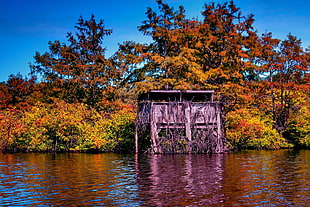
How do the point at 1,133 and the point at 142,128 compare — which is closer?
the point at 142,128

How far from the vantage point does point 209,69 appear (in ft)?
127

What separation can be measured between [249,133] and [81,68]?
21440mm

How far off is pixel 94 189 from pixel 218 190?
155 inches

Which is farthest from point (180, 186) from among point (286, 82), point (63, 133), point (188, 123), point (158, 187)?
point (286, 82)

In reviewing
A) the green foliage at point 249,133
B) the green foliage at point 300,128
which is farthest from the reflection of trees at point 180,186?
the green foliage at point 300,128

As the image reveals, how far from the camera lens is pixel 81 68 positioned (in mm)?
42094

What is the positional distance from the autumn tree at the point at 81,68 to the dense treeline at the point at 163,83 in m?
0.12

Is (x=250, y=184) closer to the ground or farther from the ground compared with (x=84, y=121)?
closer to the ground

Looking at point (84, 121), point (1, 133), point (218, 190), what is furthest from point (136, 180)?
point (1, 133)

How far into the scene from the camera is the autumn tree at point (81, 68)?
4209 centimetres

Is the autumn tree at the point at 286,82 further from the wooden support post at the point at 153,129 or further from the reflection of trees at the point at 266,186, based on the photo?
the reflection of trees at the point at 266,186

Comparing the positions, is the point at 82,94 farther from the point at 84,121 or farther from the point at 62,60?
the point at 84,121

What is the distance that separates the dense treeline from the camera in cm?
3111

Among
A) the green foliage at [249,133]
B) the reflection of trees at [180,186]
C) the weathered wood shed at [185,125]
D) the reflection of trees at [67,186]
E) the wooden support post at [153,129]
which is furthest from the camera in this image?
the green foliage at [249,133]
